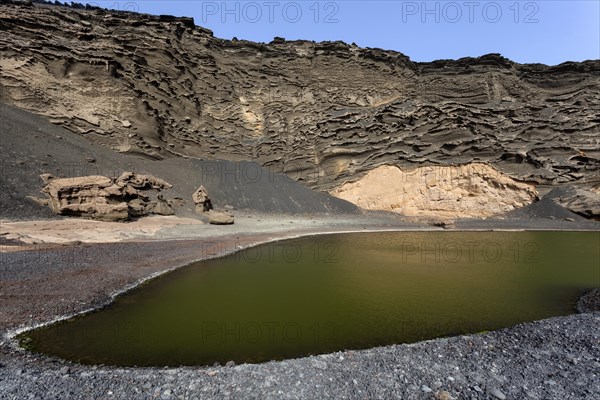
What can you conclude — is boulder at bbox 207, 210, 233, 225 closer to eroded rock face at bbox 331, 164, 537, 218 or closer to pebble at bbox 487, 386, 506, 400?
eroded rock face at bbox 331, 164, 537, 218

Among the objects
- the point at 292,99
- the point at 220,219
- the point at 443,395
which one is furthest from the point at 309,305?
the point at 292,99

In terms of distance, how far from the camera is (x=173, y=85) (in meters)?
36.7

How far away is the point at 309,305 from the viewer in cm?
839

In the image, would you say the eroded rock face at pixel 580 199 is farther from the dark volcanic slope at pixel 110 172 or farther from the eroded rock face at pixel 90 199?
the eroded rock face at pixel 90 199

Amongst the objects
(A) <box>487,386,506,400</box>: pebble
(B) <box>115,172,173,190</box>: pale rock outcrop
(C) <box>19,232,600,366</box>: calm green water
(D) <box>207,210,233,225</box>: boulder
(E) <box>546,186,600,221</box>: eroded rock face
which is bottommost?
(C) <box>19,232,600,366</box>: calm green water

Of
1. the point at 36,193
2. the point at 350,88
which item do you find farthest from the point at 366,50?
the point at 36,193

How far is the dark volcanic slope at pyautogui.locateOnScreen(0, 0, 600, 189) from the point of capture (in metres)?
29.8

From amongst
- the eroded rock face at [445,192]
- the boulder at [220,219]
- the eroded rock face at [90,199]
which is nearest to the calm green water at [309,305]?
the boulder at [220,219]

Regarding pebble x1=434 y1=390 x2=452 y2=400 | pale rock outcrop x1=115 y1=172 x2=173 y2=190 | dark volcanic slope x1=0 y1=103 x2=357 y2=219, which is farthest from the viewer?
pale rock outcrop x1=115 y1=172 x2=173 y2=190

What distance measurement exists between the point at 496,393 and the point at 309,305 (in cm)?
477

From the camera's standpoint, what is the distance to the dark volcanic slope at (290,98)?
97.7ft

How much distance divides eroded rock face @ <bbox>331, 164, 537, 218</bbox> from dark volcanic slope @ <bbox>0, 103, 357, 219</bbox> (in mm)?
3728

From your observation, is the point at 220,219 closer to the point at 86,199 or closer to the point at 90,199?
the point at 90,199

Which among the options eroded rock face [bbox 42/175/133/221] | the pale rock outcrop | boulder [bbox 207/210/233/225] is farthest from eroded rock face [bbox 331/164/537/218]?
eroded rock face [bbox 42/175/133/221]
